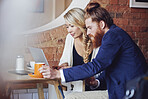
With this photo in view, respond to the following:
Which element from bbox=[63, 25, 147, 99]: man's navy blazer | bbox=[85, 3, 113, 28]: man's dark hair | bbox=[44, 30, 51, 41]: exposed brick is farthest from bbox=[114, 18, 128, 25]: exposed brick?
bbox=[63, 25, 147, 99]: man's navy blazer

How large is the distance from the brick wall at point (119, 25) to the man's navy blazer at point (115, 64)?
964 mm

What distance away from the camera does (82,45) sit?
7.36ft

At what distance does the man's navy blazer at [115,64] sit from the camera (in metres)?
1.31

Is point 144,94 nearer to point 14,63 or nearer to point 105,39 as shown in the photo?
point 105,39

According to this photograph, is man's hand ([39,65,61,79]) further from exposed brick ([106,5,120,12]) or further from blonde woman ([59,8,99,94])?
exposed brick ([106,5,120,12])

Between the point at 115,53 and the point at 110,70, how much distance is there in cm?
14

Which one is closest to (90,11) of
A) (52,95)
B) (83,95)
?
(83,95)

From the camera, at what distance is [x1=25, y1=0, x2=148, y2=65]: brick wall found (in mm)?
2283

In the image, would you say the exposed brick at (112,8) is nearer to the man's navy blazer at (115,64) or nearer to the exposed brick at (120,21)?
the exposed brick at (120,21)

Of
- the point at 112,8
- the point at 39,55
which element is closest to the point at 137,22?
the point at 112,8

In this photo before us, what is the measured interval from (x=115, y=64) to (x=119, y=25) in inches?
44.5

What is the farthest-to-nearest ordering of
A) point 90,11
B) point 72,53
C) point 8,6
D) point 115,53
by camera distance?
point 72,53, point 90,11, point 115,53, point 8,6

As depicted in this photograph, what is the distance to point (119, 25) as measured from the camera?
246 centimetres

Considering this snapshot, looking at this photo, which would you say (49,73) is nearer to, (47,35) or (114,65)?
(114,65)
